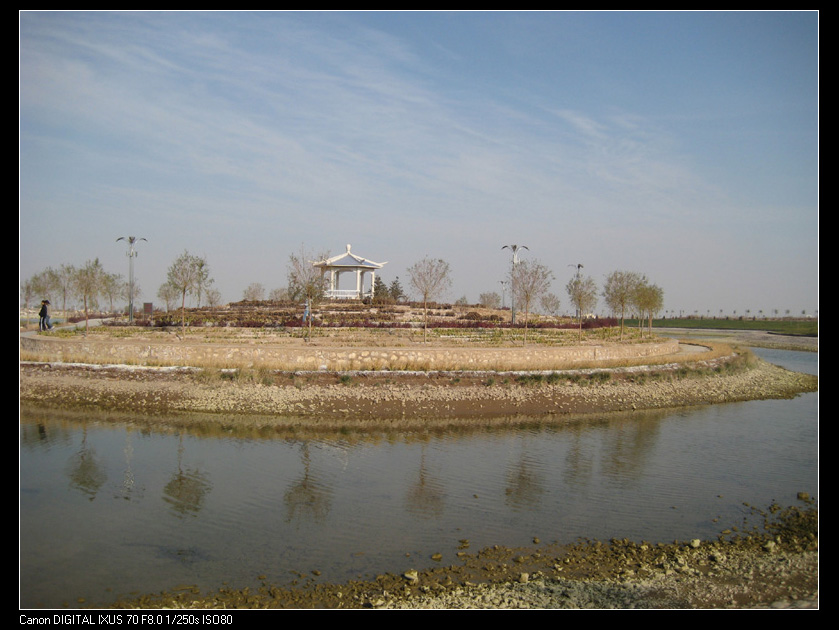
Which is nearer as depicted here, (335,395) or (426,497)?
(426,497)

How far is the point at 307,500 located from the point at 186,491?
7.80ft

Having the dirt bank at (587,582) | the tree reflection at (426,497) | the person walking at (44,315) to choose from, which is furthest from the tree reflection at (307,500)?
the person walking at (44,315)

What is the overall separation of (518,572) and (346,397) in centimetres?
1111

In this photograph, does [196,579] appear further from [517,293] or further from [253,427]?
[517,293]

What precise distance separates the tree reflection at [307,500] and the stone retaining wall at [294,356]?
9036mm

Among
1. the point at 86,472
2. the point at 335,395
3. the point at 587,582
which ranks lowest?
the point at 587,582

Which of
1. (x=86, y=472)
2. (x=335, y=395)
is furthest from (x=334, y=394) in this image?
(x=86, y=472)

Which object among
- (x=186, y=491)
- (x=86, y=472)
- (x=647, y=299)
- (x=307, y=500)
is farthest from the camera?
(x=647, y=299)

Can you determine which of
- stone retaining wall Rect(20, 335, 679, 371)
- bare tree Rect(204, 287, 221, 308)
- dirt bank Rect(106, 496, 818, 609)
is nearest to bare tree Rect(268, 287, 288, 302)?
bare tree Rect(204, 287, 221, 308)

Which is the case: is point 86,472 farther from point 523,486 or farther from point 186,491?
point 523,486

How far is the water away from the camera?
802 cm

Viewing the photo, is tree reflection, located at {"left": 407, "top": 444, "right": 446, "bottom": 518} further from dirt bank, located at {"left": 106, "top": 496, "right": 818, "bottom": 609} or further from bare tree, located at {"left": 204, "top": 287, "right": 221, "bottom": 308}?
bare tree, located at {"left": 204, "top": 287, "right": 221, "bottom": 308}

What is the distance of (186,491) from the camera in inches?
430
